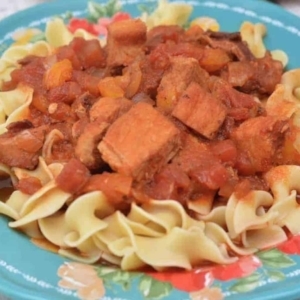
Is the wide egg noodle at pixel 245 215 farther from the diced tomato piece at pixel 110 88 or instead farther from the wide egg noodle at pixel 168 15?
the wide egg noodle at pixel 168 15

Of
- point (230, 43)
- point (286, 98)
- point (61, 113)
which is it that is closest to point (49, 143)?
point (61, 113)

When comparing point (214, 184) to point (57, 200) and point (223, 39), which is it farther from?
point (223, 39)

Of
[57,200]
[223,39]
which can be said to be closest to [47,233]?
[57,200]

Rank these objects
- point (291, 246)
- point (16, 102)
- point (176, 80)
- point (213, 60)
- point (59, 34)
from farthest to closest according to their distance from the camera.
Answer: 1. point (59, 34)
2. point (16, 102)
3. point (213, 60)
4. point (176, 80)
5. point (291, 246)

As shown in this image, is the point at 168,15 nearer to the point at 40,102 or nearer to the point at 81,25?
the point at 81,25

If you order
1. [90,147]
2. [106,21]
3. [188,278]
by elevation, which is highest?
[106,21]

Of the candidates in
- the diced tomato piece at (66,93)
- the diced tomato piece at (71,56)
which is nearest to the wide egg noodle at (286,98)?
the diced tomato piece at (66,93)

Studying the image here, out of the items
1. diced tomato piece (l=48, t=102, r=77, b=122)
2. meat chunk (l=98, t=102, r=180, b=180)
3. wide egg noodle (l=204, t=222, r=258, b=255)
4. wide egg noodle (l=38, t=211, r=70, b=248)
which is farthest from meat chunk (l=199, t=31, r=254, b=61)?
wide egg noodle (l=38, t=211, r=70, b=248)
